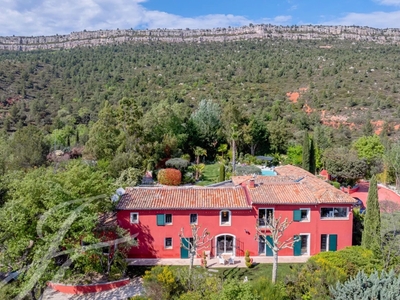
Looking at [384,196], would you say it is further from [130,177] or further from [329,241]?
[130,177]

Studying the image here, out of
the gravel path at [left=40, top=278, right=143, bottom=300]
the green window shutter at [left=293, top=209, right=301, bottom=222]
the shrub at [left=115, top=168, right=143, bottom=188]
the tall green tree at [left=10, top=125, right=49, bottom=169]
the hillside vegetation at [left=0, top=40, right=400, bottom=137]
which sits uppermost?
the hillside vegetation at [left=0, top=40, right=400, bottom=137]

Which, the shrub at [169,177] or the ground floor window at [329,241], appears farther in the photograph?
the shrub at [169,177]

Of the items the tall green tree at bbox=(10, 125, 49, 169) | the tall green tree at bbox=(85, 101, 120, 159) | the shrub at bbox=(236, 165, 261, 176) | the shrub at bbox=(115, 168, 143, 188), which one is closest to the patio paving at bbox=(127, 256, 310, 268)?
the shrub at bbox=(115, 168, 143, 188)

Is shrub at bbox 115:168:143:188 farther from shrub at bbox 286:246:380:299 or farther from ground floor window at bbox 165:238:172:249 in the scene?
shrub at bbox 286:246:380:299

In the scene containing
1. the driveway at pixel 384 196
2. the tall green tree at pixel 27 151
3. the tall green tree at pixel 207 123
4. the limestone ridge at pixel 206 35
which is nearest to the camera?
the driveway at pixel 384 196

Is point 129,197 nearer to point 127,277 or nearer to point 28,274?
point 127,277

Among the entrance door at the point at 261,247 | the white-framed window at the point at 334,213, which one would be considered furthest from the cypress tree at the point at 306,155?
the entrance door at the point at 261,247

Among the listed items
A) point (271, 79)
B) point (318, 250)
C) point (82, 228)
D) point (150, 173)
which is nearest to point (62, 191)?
point (82, 228)

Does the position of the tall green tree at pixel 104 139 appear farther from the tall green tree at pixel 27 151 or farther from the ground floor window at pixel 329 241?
the ground floor window at pixel 329 241
